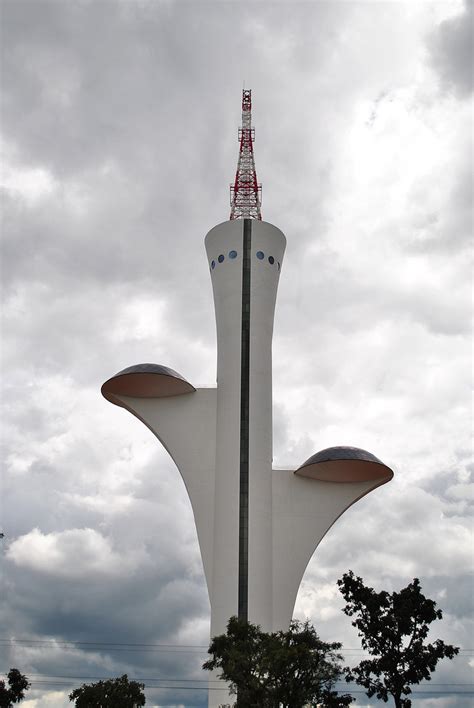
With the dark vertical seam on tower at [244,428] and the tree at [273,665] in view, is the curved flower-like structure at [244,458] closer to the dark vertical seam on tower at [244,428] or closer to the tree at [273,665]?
the dark vertical seam on tower at [244,428]

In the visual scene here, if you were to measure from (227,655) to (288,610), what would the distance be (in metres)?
10.9

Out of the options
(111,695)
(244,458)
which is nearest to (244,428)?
(244,458)

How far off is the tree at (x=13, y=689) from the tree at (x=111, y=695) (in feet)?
17.7

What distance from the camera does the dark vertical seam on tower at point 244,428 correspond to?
3609 cm

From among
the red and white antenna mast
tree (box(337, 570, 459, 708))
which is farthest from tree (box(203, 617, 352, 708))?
the red and white antenna mast

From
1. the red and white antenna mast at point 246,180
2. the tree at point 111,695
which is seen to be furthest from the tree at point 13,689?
the red and white antenna mast at point 246,180

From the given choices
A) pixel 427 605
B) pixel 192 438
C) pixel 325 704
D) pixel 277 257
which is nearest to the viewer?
pixel 325 704

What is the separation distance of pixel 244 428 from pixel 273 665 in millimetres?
14866

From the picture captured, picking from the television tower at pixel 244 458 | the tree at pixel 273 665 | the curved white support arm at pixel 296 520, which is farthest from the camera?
the curved white support arm at pixel 296 520

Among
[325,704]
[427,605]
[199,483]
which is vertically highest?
[199,483]

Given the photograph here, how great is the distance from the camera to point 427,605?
1357 inches

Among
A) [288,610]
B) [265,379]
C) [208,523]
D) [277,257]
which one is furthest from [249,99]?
[288,610]

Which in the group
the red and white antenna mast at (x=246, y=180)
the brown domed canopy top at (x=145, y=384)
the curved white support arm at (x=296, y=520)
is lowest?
the curved white support arm at (x=296, y=520)

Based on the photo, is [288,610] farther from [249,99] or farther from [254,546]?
[249,99]
